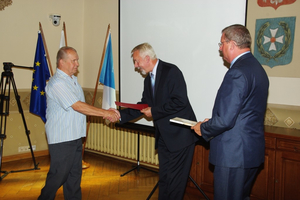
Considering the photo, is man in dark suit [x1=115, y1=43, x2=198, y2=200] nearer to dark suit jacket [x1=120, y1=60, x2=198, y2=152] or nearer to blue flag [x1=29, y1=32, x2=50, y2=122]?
dark suit jacket [x1=120, y1=60, x2=198, y2=152]

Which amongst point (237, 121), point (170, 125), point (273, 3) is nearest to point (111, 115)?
point (170, 125)

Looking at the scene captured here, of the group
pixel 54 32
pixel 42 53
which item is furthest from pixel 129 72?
pixel 54 32

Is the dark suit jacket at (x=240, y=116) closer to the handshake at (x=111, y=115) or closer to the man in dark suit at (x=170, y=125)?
the man in dark suit at (x=170, y=125)

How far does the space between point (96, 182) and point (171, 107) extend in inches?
75.2

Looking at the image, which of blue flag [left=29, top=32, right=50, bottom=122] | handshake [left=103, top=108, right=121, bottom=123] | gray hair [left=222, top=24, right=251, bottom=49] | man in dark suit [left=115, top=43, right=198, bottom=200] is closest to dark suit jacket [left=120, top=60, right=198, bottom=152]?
man in dark suit [left=115, top=43, right=198, bottom=200]

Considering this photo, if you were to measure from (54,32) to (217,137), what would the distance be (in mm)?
4095

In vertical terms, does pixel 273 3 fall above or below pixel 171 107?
above

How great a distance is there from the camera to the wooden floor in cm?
360

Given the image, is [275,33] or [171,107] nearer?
[171,107]

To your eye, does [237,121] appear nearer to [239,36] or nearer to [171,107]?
[239,36]

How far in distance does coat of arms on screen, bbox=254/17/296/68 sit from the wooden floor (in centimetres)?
182

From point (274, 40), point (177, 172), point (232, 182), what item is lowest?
point (177, 172)

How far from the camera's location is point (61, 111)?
9.20 ft

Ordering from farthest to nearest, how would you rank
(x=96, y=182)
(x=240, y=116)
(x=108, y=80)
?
1. (x=108, y=80)
2. (x=96, y=182)
3. (x=240, y=116)
